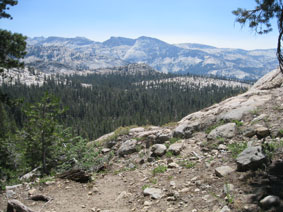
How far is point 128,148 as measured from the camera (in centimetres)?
1361

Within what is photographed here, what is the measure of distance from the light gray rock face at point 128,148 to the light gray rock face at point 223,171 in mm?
7133

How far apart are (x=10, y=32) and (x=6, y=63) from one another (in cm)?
186

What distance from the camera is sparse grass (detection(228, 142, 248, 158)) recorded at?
27.3 ft

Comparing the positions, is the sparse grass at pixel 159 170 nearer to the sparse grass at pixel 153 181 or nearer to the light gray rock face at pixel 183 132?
the sparse grass at pixel 153 181

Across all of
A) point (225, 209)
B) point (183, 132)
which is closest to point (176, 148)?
point (183, 132)

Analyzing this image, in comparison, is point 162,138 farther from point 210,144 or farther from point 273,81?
point 273,81

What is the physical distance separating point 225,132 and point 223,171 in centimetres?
388

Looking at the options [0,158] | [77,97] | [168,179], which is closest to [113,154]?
[168,179]

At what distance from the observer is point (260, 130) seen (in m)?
8.94

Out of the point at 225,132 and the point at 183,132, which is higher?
the point at 225,132

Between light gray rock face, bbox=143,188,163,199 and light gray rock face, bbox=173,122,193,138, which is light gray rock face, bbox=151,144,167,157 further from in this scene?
light gray rock face, bbox=143,188,163,199

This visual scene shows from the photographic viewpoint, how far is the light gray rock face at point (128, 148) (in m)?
13.5

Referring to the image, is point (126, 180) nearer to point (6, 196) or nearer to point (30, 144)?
point (6, 196)

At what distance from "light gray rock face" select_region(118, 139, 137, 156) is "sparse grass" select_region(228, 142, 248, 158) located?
6539mm
